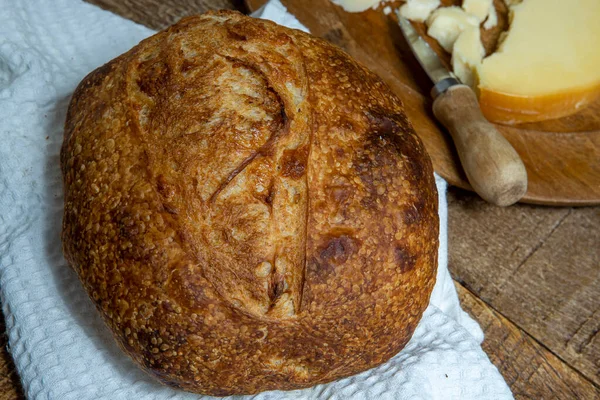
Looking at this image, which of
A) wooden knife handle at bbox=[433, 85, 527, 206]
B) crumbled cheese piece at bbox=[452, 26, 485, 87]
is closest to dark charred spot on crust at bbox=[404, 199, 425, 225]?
wooden knife handle at bbox=[433, 85, 527, 206]

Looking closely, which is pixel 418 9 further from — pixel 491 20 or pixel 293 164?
pixel 293 164

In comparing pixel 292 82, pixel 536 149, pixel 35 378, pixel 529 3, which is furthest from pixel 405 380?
pixel 529 3

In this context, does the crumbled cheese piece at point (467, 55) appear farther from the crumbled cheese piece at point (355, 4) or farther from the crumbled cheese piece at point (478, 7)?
the crumbled cheese piece at point (355, 4)

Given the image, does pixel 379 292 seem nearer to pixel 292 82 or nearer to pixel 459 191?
pixel 292 82

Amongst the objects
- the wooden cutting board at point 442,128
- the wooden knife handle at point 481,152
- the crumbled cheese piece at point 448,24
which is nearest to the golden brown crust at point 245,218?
the wooden knife handle at point 481,152

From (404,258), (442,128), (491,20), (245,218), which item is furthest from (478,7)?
(245,218)
